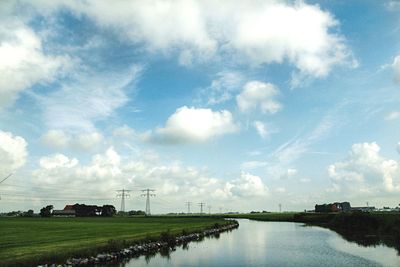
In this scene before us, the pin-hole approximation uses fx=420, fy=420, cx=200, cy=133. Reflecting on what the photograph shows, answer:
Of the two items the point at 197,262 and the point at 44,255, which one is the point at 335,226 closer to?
the point at 197,262

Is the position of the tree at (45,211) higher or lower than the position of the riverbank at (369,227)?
higher

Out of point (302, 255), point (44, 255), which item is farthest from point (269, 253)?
point (44, 255)

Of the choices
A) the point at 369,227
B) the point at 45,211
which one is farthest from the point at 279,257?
the point at 45,211

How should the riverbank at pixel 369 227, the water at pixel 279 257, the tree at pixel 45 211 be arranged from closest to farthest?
the water at pixel 279 257, the riverbank at pixel 369 227, the tree at pixel 45 211

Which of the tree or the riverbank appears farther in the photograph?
the tree

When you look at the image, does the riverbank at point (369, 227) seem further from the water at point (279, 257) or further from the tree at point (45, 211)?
the tree at point (45, 211)

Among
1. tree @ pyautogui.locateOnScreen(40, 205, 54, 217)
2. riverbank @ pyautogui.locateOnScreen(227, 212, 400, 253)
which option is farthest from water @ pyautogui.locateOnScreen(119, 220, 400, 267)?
tree @ pyautogui.locateOnScreen(40, 205, 54, 217)

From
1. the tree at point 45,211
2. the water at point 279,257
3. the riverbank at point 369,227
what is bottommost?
the water at point 279,257

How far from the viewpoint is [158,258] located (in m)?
42.7

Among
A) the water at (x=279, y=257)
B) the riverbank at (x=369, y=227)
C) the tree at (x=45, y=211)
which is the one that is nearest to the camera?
the water at (x=279, y=257)

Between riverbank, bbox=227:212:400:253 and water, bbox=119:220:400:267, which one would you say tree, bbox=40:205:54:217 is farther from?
water, bbox=119:220:400:267

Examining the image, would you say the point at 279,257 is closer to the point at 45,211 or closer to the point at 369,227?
the point at 369,227

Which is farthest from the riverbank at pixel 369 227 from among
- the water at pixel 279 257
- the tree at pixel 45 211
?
the tree at pixel 45 211

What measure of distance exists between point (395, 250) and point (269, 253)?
14963mm
